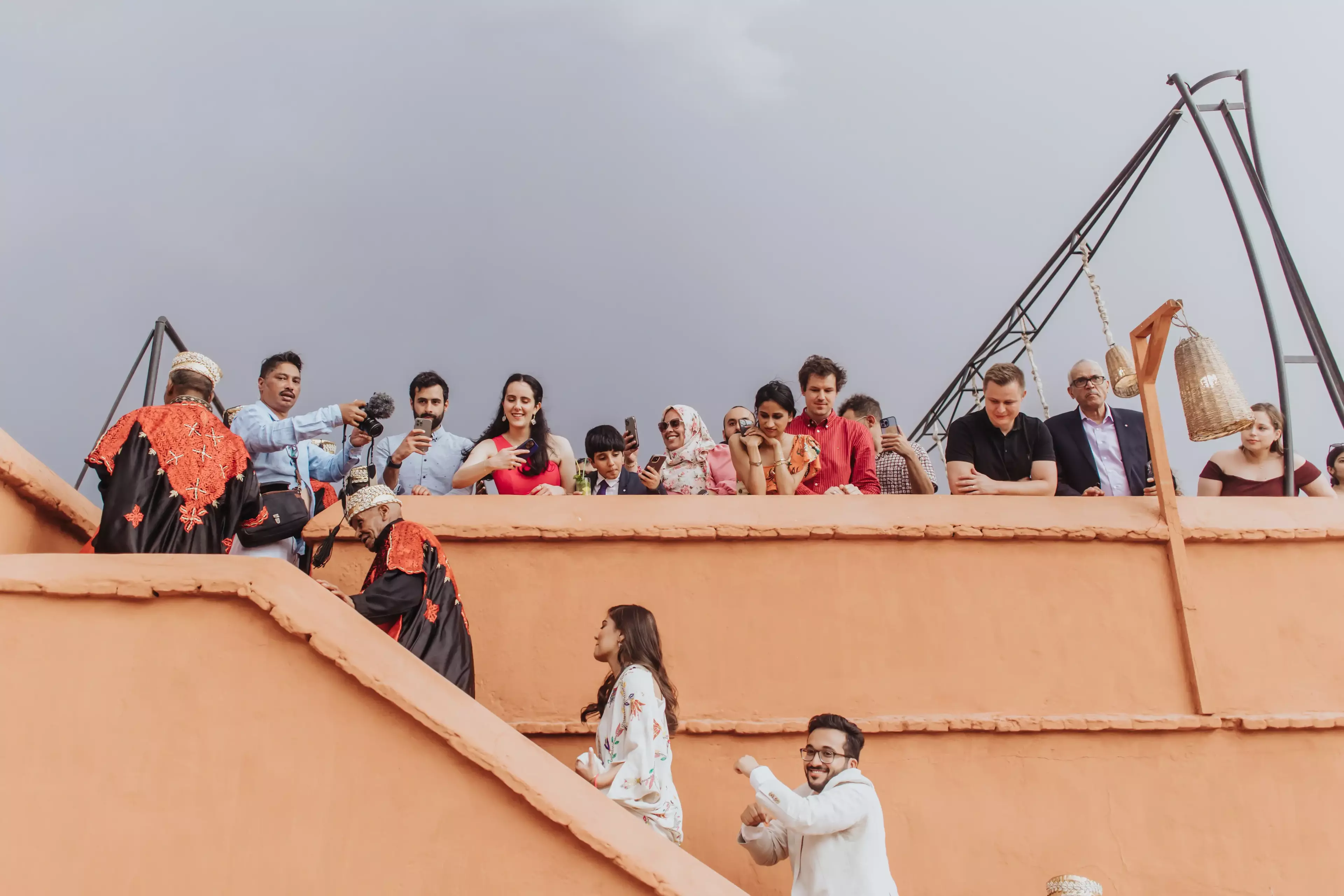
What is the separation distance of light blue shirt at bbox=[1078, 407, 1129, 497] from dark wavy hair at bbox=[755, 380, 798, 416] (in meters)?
2.03

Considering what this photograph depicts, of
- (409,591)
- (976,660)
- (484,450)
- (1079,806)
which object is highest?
(484,450)

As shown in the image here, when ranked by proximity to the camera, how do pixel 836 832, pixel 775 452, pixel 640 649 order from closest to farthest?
1. pixel 836 832
2. pixel 640 649
3. pixel 775 452

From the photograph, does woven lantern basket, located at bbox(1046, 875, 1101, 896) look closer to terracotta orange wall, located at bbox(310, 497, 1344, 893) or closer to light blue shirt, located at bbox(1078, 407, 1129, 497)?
terracotta orange wall, located at bbox(310, 497, 1344, 893)

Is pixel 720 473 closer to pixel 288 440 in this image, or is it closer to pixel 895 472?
pixel 895 472

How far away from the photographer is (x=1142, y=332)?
19.1ft

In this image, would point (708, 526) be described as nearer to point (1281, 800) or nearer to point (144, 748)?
point (144, 748)

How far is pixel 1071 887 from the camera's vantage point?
4.35m

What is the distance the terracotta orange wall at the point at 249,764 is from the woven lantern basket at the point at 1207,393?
A: 12.8ft

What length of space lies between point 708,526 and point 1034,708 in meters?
1.89

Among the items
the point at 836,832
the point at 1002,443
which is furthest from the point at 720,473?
the point at 836,832

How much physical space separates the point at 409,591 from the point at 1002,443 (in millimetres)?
3648

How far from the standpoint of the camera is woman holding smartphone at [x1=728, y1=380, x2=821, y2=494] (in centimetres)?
587

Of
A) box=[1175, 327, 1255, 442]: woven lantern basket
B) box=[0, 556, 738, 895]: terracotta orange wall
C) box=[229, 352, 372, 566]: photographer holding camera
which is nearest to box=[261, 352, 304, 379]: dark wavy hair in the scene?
box=[229, 352, 372, 566]: photographer holding camera

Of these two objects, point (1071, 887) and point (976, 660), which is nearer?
point (1071, 887)
